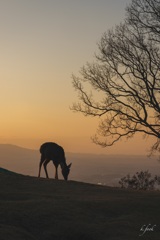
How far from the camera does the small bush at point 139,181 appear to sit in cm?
3866

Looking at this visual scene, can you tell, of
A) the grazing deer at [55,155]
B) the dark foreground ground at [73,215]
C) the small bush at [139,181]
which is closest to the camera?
the dark foreground ground at [73,215]

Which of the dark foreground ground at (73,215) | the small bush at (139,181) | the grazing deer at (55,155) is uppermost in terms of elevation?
the grazing deer at (55,155)

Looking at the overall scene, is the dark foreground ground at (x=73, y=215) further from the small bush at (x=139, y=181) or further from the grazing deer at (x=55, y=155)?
the small bush at (x=139, y=181)

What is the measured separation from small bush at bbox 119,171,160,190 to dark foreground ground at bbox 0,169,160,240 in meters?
14.3

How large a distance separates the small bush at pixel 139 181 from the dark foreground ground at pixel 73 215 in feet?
46.9

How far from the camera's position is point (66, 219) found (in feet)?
57.9

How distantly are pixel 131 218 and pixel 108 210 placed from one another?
141 centimetres

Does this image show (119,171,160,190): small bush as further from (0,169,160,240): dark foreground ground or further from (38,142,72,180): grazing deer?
(0,169,160,240): dark foreground ground

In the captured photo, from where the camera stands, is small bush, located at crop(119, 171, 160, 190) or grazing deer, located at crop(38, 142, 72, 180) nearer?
A: grazing deer, located at crop(38, 142, 72, 180)

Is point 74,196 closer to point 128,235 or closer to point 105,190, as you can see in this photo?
point 105,190

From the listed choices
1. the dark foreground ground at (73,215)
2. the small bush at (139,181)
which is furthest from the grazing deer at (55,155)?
the dark foreground ground at (73,215)

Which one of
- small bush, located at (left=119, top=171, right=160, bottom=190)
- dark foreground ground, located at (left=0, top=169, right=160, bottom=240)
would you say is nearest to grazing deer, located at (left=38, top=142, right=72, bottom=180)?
small bush, located at (left=119, top=171, right=160, bottom=190)

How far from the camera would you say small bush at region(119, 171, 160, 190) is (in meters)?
38.7

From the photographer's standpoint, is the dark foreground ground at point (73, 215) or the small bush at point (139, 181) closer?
the dark foreground ground at point (73, 215)
